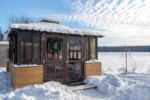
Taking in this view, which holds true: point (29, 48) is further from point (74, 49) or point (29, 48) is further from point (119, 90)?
point (119, 90)

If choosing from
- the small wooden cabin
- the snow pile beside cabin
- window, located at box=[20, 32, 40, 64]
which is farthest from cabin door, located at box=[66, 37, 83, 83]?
window, located at box=[20, 32, 40, 64]

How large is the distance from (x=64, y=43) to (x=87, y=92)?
243 cm

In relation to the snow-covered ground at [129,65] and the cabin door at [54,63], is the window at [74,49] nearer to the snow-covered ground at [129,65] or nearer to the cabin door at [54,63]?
the cabin door at [54,63]

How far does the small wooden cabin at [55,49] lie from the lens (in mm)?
4930

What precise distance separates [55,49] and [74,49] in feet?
3.20

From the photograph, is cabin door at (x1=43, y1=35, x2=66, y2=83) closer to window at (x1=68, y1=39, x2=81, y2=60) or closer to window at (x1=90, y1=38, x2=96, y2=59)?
window at (x1=68, y1=39, x2=81, y2=60)

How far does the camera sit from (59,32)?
17.9ft

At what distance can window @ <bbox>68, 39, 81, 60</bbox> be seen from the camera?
6082 millimetres

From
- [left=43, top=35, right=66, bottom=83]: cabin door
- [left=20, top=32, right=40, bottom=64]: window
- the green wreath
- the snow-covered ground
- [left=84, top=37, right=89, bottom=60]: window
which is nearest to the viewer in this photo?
[left=20, top=32, right=40, bottom=64]: window

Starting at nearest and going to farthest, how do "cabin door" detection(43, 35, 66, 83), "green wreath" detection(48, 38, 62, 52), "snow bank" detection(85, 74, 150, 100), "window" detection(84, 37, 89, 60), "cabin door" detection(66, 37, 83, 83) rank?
"snow bank" detection(85, 74, 150, 100) < "cabin door" detection(43, 35, 66, 83) < "cabin door" detection(66, 37, 83, 83) < "green wreath" detection(48, 38, 62, 52) < "window" detection(84, 37, 89, 60)

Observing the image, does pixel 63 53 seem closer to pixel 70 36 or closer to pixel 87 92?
pixel 70 36

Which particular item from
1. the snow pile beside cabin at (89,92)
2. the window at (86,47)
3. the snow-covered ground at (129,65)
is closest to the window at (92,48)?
the window at (86,47)

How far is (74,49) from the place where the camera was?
620cm

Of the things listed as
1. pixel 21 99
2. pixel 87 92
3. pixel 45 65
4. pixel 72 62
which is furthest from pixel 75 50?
pixel 21 99
